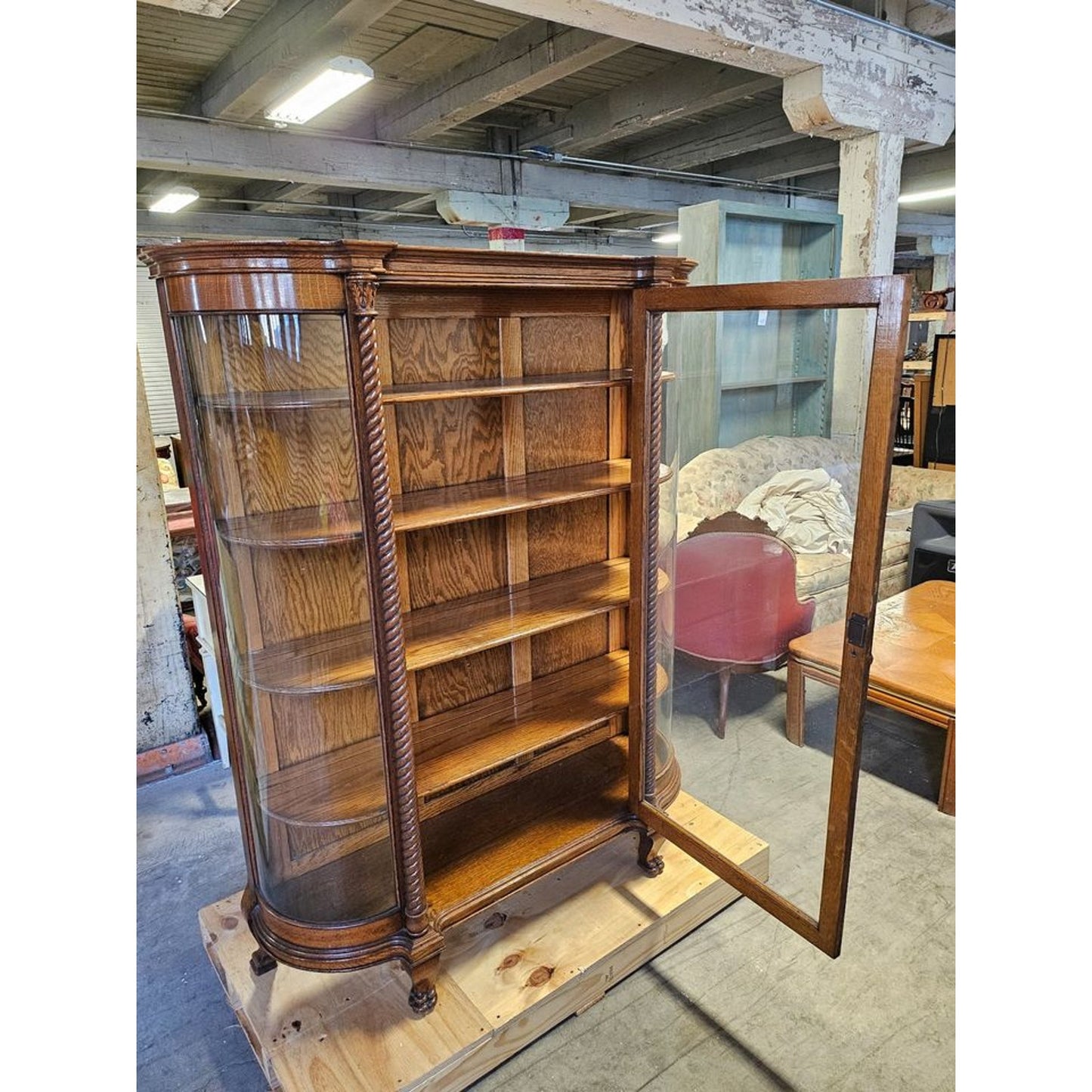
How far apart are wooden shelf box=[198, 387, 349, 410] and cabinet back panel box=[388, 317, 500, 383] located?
0.28 meters

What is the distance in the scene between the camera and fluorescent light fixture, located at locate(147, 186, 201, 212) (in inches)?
215

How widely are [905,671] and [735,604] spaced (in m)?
0.63

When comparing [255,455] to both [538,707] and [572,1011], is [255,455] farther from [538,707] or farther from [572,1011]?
[572,1011]

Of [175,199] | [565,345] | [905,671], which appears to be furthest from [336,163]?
[905,671]

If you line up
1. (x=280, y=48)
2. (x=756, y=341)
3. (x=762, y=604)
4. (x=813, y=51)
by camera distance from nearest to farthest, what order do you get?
(x=762, y=604) < (x=813, y=51) < (x=280, y=48) < (x=756, y=341)

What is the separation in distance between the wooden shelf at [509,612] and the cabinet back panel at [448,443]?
11.6 inches

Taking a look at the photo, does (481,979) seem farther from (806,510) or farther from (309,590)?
(806,510)

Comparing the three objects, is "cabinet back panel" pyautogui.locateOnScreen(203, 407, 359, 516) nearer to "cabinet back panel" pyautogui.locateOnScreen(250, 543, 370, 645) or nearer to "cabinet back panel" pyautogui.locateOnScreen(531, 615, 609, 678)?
"cabinet back panel" pyautogui.locateOnScreen(250, 543, 370, 645)

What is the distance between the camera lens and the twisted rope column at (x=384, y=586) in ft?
4.35

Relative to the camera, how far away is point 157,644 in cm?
268

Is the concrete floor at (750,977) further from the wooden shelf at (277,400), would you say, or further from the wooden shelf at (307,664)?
the wooden shelf at (277,400)

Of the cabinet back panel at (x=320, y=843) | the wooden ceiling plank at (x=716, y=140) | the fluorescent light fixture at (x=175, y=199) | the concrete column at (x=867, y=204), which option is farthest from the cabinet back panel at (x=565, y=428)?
the fluorescent light fixture at (x=175, y=199)

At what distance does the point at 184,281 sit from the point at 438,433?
2.03ft

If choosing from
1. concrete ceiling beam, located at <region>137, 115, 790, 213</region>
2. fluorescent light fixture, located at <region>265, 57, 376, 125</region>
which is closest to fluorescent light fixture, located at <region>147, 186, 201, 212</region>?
concrete ceiling beam, located at <region>137, 115, 790, 213</region>
